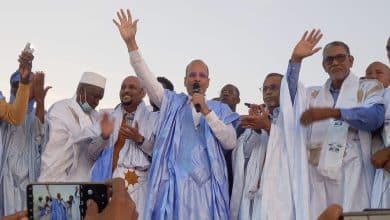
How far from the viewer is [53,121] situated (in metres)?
7.06

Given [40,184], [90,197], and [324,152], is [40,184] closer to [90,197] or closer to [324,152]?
[90,197]

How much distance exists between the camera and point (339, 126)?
233 inches

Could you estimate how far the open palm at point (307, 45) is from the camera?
19.7 feet

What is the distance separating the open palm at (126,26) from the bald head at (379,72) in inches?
111

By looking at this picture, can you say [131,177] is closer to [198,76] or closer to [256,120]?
[198,76]

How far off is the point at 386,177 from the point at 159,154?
2.18m

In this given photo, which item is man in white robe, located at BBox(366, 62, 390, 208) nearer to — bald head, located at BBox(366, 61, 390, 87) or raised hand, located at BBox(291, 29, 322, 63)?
raised hand, located at BBox(291, 29, 322, 63)

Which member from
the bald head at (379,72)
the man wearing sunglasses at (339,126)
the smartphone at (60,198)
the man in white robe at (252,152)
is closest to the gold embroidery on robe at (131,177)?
the man in white robe at (252,152)

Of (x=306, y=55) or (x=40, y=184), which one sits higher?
(x=306, y=55)

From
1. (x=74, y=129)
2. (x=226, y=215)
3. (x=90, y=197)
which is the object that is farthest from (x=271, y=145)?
(x=90, y=197)

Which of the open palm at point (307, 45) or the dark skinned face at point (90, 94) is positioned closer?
the open palm at point (307, 45)

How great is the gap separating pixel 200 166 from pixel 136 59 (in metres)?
1.26

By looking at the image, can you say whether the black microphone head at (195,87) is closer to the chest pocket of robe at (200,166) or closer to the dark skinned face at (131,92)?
the chest pocket of robe at (200,166)

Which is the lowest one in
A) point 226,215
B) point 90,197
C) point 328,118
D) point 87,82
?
point 226,215
